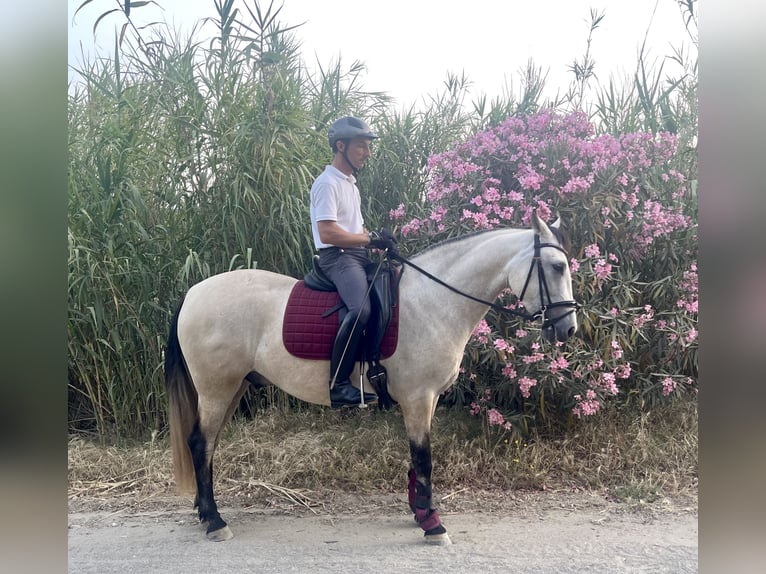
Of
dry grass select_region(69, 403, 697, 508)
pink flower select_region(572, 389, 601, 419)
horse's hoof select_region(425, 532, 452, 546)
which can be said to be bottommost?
horse's hoof select_region(425, 532, 452, 546)

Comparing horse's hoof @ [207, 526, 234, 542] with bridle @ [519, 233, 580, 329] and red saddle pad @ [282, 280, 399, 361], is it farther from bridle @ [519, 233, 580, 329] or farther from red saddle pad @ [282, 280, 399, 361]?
bridle @ [519, 233, 580, 329]

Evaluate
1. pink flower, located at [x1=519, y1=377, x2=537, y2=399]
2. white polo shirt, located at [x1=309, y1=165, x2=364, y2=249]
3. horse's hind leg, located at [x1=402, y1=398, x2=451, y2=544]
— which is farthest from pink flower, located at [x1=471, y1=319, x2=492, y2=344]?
white polo shirt, located at [x1=309, y1=165, x2=364, y2=249]

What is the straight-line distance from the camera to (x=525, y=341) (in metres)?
4.41

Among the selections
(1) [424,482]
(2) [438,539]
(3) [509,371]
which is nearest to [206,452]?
(1) [424,482]

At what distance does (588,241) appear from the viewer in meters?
4.57

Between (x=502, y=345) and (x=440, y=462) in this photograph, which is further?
(x=440, y=462)

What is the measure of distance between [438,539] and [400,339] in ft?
4.33

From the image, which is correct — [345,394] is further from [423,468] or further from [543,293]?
[543,293]

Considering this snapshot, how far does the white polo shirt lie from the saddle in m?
0.37

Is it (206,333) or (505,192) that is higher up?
(505,192)

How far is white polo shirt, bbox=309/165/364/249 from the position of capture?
11.9 feet
